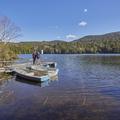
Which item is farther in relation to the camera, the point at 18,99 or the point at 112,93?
the point at 112,93

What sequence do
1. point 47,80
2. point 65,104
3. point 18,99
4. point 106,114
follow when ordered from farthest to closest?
point 47,80 → point 18,99 → point 65,104 → point 106,114

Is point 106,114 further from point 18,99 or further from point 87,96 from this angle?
point 18,99

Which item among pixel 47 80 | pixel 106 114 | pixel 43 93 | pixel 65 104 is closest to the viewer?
pixel 106 114

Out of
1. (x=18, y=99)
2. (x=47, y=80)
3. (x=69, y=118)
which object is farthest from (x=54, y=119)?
(x=47, y=80)

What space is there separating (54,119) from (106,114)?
328cm

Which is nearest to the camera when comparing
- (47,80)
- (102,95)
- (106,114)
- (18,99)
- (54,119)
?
(54,119)

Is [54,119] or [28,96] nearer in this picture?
[54,119]

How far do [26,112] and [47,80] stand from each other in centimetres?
1531

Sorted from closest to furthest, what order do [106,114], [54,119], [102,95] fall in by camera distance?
[54,119] < [106,114] < [102,95]

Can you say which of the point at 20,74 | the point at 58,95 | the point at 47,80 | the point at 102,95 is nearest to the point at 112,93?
the point at 102,95

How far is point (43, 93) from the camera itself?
23.4m

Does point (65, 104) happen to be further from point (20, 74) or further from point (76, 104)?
point (20, 74)

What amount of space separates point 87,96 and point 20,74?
15807 millimetres

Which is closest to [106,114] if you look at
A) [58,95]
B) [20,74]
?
[58,95]
